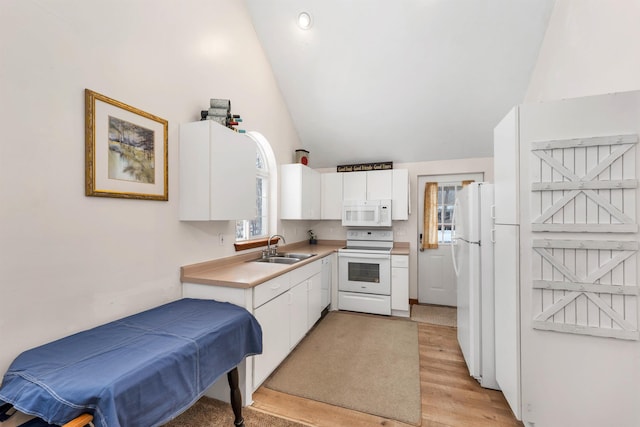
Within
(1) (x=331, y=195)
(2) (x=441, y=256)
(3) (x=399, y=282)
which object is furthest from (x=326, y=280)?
(2) (x=441, y=256)

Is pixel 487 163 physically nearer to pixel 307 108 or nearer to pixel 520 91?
pixel 520 91

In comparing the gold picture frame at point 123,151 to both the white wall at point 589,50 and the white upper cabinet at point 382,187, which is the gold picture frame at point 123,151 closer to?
the white upper cabinet at point 382,187

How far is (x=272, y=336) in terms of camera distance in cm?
222

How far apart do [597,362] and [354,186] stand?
3200mm

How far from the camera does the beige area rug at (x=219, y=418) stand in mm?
1761

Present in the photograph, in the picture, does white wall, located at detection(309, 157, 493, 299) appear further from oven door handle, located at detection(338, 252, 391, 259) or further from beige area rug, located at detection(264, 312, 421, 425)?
beige area rug, located at detection(264, 312, 421, 425)

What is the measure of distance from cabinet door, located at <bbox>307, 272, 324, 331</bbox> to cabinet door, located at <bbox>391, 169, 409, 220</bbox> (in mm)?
1561

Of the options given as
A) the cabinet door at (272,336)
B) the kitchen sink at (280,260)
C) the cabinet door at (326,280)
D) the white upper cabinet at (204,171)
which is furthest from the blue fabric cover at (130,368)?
the cabinet door at (326,280)

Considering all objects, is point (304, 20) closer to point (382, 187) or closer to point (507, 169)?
point (382, 187)

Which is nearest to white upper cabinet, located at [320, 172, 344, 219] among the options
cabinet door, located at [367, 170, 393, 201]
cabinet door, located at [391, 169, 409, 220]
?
cabinet door, located at [367, 170, 393, 201]

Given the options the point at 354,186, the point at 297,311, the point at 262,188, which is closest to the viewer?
the point at 297,311

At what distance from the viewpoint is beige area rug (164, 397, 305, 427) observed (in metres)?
1.76

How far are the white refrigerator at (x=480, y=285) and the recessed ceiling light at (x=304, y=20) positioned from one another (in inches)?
95.1

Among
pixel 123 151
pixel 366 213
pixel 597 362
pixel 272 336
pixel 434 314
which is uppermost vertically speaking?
pixel 123 151
